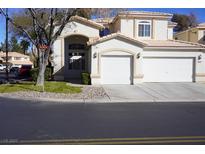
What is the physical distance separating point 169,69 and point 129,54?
3.81 meters

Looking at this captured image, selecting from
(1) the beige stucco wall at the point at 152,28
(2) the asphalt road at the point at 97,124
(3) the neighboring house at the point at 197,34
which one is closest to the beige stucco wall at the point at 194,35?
(3) the neighboring house at the point at 197,34

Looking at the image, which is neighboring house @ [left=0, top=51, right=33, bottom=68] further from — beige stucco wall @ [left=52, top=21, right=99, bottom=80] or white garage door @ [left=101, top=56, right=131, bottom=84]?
white garage door @ [left=101, top=56, right=131, bottom=84]

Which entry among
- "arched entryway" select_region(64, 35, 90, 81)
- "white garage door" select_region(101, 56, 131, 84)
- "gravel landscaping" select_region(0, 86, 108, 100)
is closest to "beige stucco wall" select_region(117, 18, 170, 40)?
"arched entryway" select_region(64, 35, 90, 81)

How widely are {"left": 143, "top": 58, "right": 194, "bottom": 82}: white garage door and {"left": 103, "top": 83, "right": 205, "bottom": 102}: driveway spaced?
286 centimetres

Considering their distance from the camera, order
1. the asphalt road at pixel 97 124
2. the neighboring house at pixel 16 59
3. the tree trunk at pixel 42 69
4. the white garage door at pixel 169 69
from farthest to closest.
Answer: the neighboring house at pixel 16 59, the white garage door at pixel 169 69, the tree trunk at pixel 42 69, the asphalt road at pixel 97 124

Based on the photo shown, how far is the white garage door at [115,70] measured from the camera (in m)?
25.4

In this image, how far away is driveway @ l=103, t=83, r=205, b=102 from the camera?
59.6 feet

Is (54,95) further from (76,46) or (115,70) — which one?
(76,46)

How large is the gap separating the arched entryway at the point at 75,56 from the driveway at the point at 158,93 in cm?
854

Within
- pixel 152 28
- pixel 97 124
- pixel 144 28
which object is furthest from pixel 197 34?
pixel 97 124

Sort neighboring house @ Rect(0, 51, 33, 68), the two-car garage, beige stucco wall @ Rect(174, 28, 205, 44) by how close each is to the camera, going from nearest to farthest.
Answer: the two-car garage → beige stucco wall @ Rect(174, 28, 205, 44) → neighboring house @ Rect(0, 51, 33, 68)

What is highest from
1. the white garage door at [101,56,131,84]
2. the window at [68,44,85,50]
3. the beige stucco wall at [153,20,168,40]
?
the beige stucco wall at [153,20,168,40]

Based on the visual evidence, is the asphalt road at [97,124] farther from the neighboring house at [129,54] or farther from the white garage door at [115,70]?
the neighboring house at [129,54]
